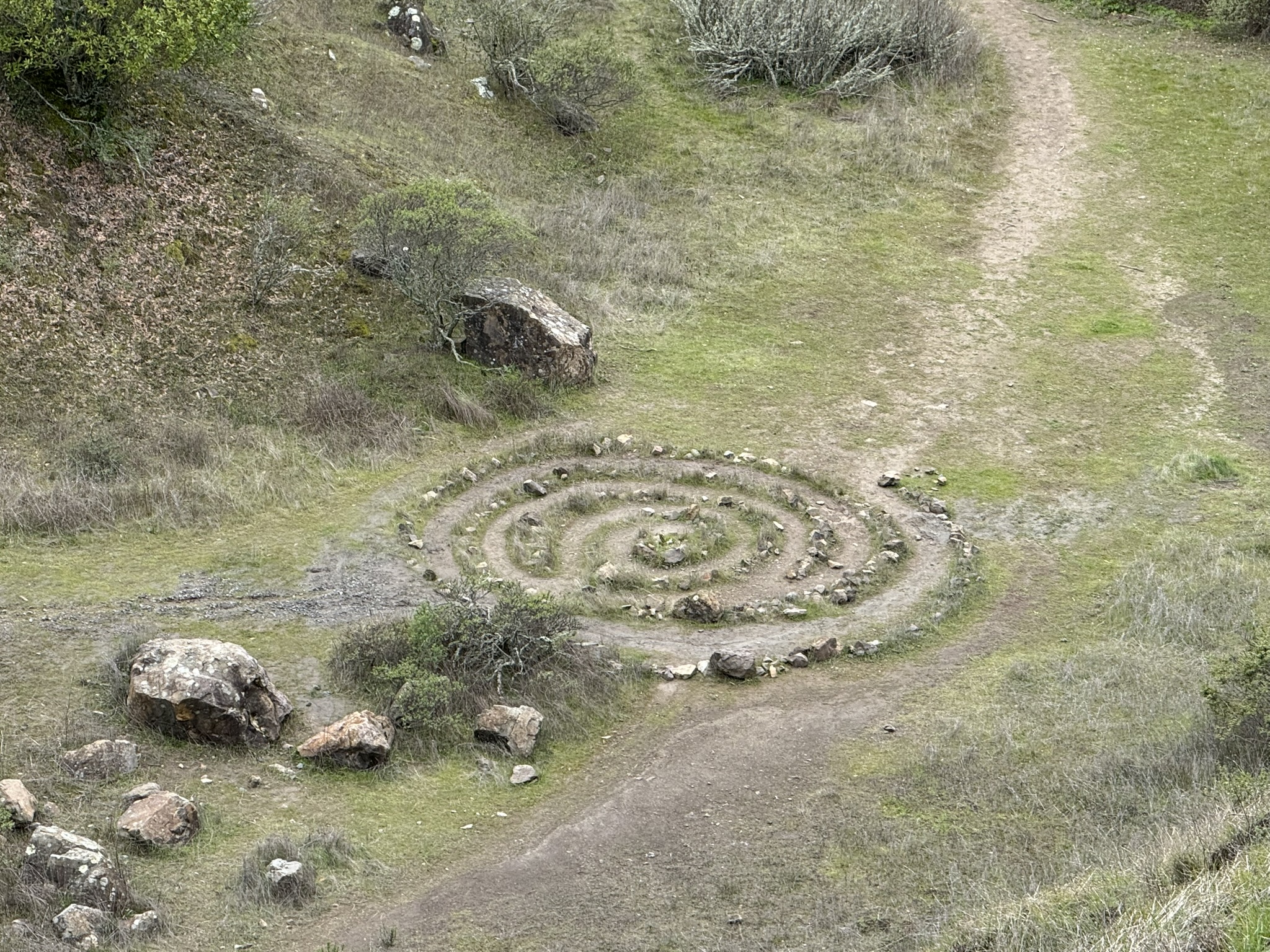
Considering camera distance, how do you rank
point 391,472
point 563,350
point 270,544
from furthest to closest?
point 563,350 < point 391,472 < point 270,544

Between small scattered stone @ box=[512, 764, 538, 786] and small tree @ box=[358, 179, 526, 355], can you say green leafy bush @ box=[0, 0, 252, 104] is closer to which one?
small tree @ box=[358, 179, 526, 355]

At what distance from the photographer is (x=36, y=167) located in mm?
24188

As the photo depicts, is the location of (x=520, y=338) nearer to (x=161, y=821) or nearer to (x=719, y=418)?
(x=719, y=418)

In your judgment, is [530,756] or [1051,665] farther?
[1051,665]

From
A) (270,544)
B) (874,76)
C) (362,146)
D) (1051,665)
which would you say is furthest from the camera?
(874,76)

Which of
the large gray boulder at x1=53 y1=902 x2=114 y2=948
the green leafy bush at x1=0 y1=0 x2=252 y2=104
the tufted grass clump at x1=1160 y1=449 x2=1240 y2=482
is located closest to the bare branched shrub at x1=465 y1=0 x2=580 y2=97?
the green leafy bush at x1=0 y1=0 x2=252 y2=104

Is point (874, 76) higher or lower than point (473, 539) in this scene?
higher

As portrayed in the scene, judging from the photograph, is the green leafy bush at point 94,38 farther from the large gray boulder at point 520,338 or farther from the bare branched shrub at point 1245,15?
the bare branched shrub at point 1245,15

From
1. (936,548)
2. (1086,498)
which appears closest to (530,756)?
(936,548)

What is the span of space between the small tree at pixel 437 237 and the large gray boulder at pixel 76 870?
529 inches

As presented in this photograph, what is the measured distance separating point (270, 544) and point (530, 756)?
19.9ft

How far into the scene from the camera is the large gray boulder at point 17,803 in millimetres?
12453

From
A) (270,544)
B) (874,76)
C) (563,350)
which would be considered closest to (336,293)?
(563,350)

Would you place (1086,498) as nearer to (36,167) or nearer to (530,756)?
(530,756)
